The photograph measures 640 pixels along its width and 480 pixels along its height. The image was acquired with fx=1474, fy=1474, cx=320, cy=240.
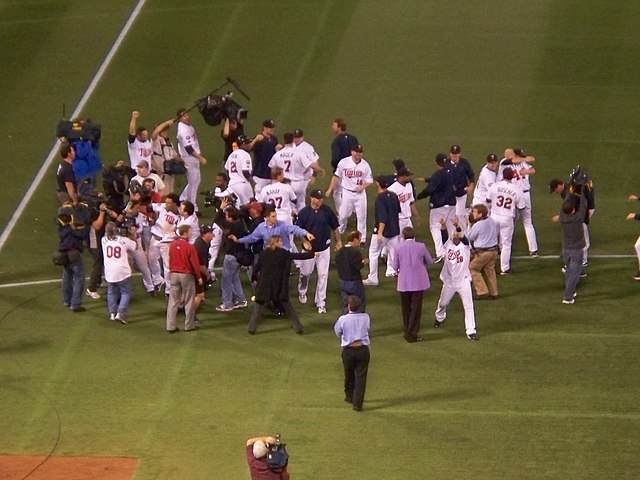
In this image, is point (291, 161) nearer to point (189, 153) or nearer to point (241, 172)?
point (241, 172)

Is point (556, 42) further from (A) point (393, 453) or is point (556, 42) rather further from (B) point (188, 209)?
(A) point (393, 453)

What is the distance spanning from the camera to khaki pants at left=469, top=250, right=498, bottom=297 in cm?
2270

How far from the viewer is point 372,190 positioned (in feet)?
91.5

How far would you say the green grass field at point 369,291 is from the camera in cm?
1881

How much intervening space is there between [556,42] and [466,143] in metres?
5.51

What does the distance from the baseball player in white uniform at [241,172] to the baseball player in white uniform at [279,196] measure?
1321 mm

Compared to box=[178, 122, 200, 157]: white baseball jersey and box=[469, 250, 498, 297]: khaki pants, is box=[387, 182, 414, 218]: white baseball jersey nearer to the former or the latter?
box=[469, 250, 498, 297]: khaki pants

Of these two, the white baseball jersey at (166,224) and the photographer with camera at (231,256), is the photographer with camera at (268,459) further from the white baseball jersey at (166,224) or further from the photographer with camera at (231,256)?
the white baseball jersey at (166,224)

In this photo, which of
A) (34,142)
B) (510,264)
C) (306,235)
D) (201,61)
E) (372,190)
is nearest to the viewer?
(306,235)

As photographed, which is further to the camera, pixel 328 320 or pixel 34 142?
pixel 34 142

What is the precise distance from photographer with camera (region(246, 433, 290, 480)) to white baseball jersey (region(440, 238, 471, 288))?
6.74m

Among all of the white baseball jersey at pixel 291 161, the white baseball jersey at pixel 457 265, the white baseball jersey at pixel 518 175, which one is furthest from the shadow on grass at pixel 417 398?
the white baseball jersey at pixel 291 161

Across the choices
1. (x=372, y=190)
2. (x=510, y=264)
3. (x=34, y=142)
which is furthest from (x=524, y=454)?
(x=34, y=142)

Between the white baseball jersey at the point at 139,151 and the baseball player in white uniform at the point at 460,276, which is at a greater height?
the white baseball jersey at the point at 139,151
